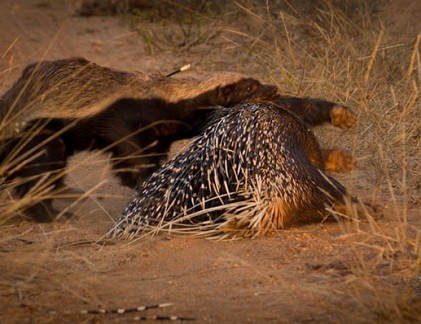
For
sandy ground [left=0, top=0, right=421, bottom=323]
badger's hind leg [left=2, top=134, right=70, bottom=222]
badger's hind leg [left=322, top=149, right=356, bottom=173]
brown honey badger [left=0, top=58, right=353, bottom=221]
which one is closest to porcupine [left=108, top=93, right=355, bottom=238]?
sandy ground [left=0, top=0, right=421, bottom=323]

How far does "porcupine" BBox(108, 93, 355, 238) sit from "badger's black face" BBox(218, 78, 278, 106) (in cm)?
66

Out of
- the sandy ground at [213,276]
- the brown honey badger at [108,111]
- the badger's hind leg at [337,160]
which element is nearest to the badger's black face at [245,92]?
the brown honey badger at [108,111]

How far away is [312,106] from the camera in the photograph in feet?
18.4

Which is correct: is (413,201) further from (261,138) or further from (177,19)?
(177,19)

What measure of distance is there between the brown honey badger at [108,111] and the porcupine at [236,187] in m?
0.65

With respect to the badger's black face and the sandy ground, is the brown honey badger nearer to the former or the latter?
the badger's black face

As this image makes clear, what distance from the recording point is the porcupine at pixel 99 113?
5410 millimetres

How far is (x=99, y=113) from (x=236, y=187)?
1352 mm

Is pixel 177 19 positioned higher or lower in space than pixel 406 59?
higher

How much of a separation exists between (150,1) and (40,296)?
683 cm

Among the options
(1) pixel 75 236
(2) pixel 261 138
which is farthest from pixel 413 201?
(1) pixel 75 236

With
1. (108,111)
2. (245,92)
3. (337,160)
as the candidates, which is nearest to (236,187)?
(337,160)

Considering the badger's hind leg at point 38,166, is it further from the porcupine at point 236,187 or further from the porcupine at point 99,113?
the porcupine at point 236,187

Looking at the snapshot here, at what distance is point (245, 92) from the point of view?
5664mm
